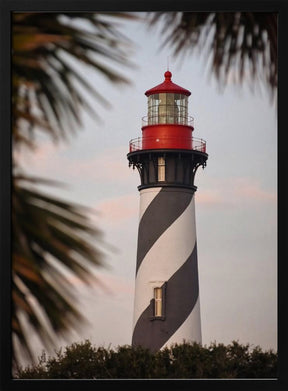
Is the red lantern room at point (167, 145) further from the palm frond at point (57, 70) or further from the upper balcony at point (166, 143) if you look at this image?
the palm frond at point (57, 70)

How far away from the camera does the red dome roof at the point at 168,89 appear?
1197cm

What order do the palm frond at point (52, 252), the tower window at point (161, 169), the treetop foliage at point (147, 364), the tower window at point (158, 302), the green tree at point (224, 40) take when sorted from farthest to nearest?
1. the tower window at point (161, 169)
2. the tower window at point (158, 302)
3. the treetop foliage at point (147, 364)
4. the green tree at point (224, 40)
5. the palm frond at point (52, 252)

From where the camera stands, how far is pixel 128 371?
7.32 meters

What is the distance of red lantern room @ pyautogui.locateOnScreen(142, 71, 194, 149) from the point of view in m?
11.8

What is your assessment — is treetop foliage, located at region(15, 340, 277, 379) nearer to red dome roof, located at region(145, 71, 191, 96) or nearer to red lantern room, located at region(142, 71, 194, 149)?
red lantern room, located at region(142, 71, 194, 149)

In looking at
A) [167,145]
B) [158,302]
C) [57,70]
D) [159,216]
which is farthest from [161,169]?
[57,70]

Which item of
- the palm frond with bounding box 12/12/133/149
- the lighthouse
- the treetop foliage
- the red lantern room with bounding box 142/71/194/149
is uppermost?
the red lantern room with bounding box 142/71/194/149

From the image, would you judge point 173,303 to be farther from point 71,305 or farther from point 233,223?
point 71,305

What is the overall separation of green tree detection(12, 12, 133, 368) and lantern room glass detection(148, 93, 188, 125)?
9937mm

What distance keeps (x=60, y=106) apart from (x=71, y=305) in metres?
0.33

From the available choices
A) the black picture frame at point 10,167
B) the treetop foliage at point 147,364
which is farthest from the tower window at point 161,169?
the black picture frame at point 10,167

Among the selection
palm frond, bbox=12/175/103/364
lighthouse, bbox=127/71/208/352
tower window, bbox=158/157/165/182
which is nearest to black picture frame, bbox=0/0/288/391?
palm frond, bbox=12/175/103/364

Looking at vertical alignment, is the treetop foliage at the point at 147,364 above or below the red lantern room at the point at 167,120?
below

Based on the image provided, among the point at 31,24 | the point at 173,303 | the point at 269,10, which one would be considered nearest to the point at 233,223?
the point at 173,303
